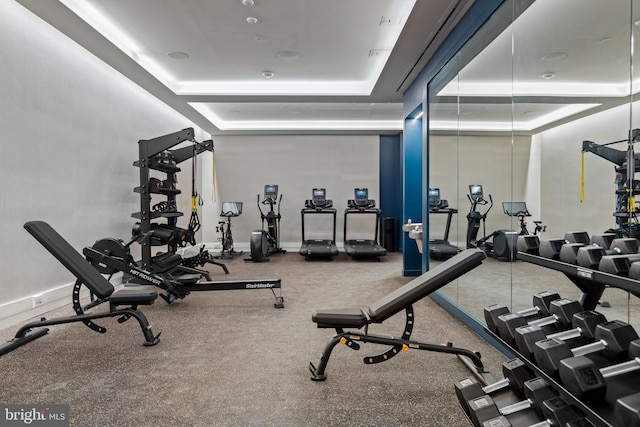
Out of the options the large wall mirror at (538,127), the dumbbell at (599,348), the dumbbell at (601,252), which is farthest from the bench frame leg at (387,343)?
the dumbbell at (601,252)

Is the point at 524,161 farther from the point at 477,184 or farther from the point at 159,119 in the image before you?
the point at 159,119

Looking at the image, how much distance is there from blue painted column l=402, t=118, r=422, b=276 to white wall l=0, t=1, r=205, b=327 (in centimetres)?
483

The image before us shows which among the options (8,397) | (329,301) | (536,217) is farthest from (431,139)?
(8,397)

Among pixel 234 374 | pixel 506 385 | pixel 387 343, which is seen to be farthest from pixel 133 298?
pixel 506 385

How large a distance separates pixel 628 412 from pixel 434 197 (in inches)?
146

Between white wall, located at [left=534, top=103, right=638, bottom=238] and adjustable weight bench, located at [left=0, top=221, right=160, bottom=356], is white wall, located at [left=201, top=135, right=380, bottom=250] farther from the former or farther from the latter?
white wall, located at [left=534, top=103, right=638, bottom=238]

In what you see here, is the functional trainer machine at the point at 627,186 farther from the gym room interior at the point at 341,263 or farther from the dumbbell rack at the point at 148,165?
the dumbbell rack at the point at 148,165

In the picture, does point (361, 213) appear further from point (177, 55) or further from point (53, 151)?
point (53, 151)

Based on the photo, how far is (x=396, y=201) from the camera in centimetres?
933

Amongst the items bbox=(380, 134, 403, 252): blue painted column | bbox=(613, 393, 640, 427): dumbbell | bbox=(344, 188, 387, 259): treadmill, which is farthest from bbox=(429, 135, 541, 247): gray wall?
bbox=(380, 134, 403, 252): blue painted column

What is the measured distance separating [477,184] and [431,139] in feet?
4.19

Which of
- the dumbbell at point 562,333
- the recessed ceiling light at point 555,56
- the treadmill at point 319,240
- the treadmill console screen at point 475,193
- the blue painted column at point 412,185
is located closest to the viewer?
the dumbbell at point 562,333

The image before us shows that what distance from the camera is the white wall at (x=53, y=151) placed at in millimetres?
3578

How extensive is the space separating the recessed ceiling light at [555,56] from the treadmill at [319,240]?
574 centimetres
